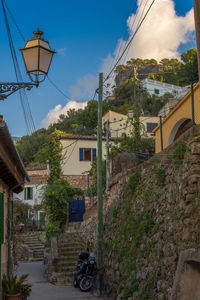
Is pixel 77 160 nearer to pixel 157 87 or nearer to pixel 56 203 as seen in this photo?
pixel 56 203

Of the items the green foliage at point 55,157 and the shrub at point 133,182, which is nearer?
the shrub at point 133,182

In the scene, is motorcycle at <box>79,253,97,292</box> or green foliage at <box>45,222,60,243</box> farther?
green foliage at <box>45,222,60,243</box>

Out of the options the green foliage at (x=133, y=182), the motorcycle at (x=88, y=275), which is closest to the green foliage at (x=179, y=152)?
the green foliage at (x=133, y=182)

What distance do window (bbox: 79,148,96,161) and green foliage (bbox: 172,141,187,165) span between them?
68.4 feet

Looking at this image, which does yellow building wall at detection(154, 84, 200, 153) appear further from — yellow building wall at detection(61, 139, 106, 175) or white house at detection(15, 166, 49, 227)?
white house at detection(15, 166, 49, 227)

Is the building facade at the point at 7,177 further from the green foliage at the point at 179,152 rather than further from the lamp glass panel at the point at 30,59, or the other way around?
the green foliage at the point at 179,152

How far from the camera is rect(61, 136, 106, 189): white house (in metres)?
29.2

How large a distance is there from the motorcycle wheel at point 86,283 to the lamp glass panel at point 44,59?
A: 10158mm

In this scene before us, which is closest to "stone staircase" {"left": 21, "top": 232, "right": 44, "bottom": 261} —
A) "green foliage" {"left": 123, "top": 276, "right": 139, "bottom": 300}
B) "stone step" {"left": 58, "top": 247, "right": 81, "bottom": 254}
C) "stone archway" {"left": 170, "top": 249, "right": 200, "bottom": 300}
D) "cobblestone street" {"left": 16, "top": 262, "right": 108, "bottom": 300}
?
"stone step" {"left": 58, "top": 247, "right": 81, "bottom": 254}

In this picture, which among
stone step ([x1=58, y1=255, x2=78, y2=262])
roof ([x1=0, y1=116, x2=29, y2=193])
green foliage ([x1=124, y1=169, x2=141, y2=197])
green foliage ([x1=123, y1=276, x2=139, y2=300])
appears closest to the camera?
roof ([x1=0, y1=116, x2=29, y2=193])

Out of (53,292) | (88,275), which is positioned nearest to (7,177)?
(53,292)

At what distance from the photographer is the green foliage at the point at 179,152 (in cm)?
884

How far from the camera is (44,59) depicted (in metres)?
5.31

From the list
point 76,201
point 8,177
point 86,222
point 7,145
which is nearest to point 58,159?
point 76,201
